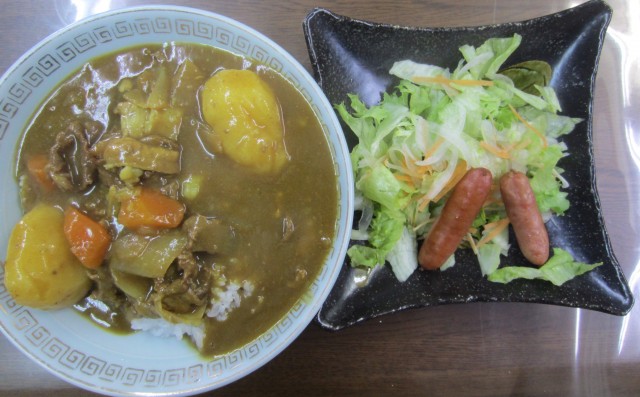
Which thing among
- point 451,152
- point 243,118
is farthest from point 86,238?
point 451,152

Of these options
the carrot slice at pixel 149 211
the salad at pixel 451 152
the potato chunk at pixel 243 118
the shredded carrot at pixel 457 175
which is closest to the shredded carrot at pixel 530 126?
the salad at pixel 451 152

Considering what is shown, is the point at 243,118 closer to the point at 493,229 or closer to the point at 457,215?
the point at 457,215

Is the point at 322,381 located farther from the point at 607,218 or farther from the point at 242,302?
the point at 607,218

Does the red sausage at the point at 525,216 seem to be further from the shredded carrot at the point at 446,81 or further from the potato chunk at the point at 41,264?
the potato chunk at the point at 41,264

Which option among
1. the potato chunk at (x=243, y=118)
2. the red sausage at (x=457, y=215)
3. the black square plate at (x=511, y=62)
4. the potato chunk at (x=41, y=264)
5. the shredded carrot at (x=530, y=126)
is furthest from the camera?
the shredded carrot at (x=530, y=126)

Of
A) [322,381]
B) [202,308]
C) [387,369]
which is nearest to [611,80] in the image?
[387,369]

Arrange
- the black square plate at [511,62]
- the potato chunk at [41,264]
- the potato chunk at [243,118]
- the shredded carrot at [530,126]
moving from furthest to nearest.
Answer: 1. the shredded carrot at [530,126]
2. the black square plate at [511,62]
3. the potato chunk at [243,118]
4. the potato chunk at [41,264]
